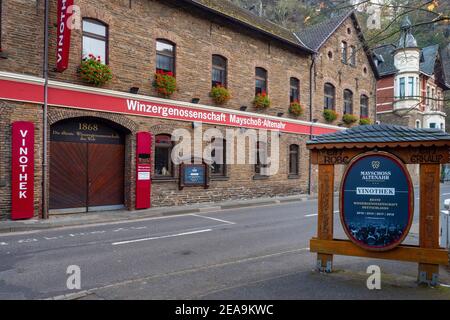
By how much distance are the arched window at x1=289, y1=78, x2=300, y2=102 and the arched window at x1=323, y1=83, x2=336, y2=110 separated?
3.02 metres

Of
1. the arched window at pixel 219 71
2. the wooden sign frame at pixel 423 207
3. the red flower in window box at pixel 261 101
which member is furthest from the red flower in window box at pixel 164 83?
Answer: the wooden sign frame at pixel 423 207

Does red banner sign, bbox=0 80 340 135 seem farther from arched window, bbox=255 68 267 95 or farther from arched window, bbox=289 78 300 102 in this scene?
arched window, bbox=289 78 300 102

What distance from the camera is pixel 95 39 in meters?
13.6

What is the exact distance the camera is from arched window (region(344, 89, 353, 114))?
26.6 meters

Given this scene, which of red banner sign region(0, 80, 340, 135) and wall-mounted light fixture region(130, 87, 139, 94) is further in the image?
wall-mounted light fixture region(130, 87, 139, 94)

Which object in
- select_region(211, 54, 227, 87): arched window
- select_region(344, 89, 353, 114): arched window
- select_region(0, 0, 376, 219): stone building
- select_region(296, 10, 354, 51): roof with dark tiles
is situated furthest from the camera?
select_region(344, 89, 353, 114): arched window

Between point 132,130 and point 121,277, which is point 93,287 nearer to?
point 121,277

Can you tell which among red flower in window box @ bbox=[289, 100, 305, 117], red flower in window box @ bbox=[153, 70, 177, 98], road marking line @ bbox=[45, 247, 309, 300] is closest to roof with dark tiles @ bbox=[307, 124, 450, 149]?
road marking line @ bbox=[45, 247, 309, 300]

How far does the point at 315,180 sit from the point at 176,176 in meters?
10.8

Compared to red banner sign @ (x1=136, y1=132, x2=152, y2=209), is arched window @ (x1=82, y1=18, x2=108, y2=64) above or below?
above

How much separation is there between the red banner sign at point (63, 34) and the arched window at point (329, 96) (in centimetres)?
1678

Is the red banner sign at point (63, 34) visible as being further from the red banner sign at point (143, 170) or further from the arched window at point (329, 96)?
the arched window at point (329, 96)

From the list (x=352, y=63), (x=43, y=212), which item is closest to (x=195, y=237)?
(x=43, y=212)

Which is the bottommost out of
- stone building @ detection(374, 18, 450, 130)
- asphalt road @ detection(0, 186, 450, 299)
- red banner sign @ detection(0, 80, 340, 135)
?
asphalt road @ detection(0, 186, 450, 299)
